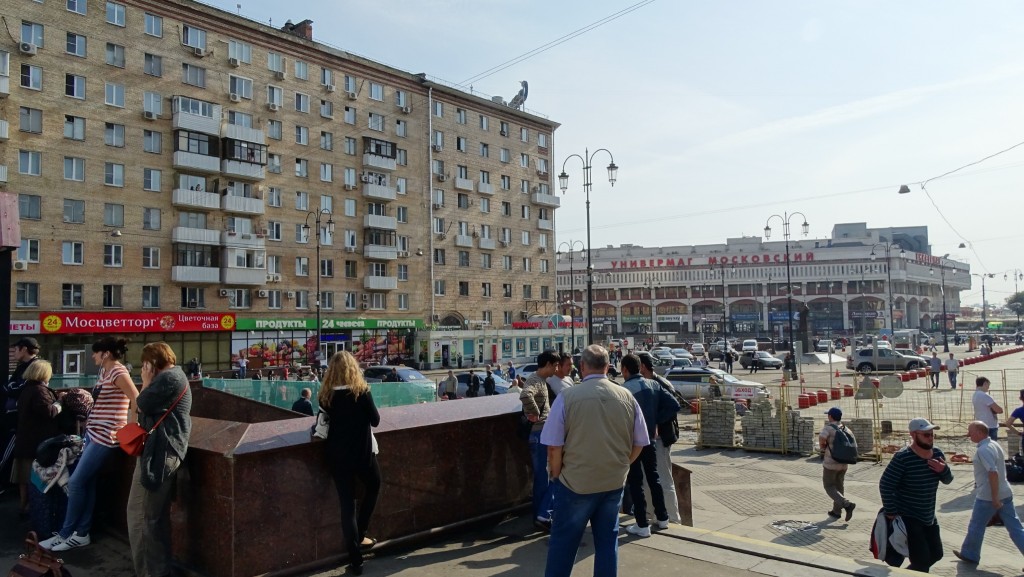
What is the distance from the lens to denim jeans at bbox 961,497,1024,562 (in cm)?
723

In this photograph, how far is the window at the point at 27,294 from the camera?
1432 inches

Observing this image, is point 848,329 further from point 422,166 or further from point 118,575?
point 118,575

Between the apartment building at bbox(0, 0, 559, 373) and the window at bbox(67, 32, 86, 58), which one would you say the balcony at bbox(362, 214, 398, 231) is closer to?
the apartment building at bbox(0, 0, 559, 373)

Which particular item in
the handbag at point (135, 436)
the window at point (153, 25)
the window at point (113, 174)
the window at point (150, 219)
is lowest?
the handbag at point (135, 436)

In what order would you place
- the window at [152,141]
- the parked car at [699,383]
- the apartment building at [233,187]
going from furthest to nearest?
the window at [152,141], the apartment building at [233,187], the parked car at [699,383]

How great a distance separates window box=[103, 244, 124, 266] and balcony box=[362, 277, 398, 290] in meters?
16.3

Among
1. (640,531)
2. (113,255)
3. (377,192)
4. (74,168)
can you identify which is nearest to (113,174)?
(74,168)

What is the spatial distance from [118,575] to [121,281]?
1564 inches

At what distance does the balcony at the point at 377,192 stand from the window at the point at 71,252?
19.0m

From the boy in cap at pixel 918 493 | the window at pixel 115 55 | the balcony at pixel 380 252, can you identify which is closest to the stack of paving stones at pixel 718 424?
the boy in cap at pixel 918 493

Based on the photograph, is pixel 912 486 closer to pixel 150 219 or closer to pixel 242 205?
pixel 150 219

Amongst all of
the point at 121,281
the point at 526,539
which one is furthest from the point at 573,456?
the point at 121,281

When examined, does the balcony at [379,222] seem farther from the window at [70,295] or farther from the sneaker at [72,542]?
the sneaker at [72,542]

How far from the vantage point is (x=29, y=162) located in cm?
3709
